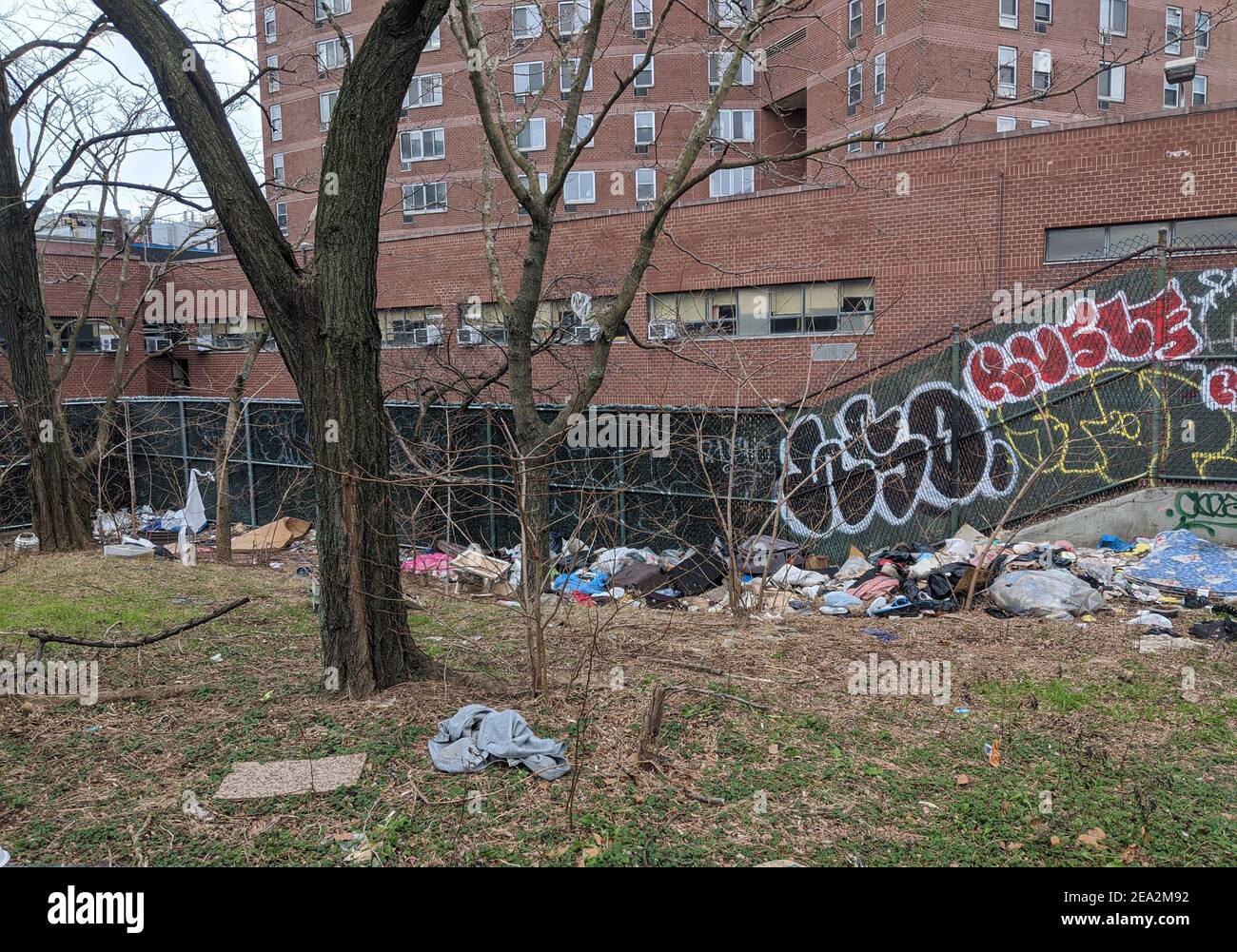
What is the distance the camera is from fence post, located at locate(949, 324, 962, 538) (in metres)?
12.6

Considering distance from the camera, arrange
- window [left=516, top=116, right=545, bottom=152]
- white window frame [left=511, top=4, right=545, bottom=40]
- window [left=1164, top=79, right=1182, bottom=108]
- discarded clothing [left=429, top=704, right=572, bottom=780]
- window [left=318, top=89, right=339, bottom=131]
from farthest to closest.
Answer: window [left=318, top=89, right=339, bottom=131] → window [left=516, top=116, right=545, bottom=152] → window [left=1164, top=79, right=1182, bottom=108] → white window frame [left=511, top=4, right=545, bottom=40] → discarded clothing [left=429, top=704, right=572, bottom=780]

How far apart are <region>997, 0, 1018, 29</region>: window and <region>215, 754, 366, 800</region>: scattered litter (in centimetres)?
→ 3308

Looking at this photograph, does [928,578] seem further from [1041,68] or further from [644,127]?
[644,127]

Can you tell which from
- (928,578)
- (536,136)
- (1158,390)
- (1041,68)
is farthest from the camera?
(536,136)

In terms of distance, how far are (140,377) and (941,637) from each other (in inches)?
1212

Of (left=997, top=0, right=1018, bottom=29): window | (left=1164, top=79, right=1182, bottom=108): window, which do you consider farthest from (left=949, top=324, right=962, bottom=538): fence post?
(left=1164, top=79, right=1182, bottom=108): window

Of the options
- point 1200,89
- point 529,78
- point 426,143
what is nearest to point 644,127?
point 529,78

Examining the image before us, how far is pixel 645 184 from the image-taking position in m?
38.3

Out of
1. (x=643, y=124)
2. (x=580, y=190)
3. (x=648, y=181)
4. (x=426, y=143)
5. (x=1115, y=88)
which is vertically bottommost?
(x=580, y=190)

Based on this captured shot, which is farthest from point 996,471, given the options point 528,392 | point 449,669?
point 449,669

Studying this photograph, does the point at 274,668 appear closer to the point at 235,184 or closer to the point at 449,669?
the point at 449,669

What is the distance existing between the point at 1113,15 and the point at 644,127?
17401 mm

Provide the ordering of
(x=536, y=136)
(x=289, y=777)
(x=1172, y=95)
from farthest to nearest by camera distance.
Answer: (x=536, y=136), (x=1172, y=95), (x=289, y=777)

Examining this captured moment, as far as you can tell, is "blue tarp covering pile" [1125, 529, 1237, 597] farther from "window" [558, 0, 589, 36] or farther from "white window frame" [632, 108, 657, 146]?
"white window frame" [632, 108, 657, 146]
